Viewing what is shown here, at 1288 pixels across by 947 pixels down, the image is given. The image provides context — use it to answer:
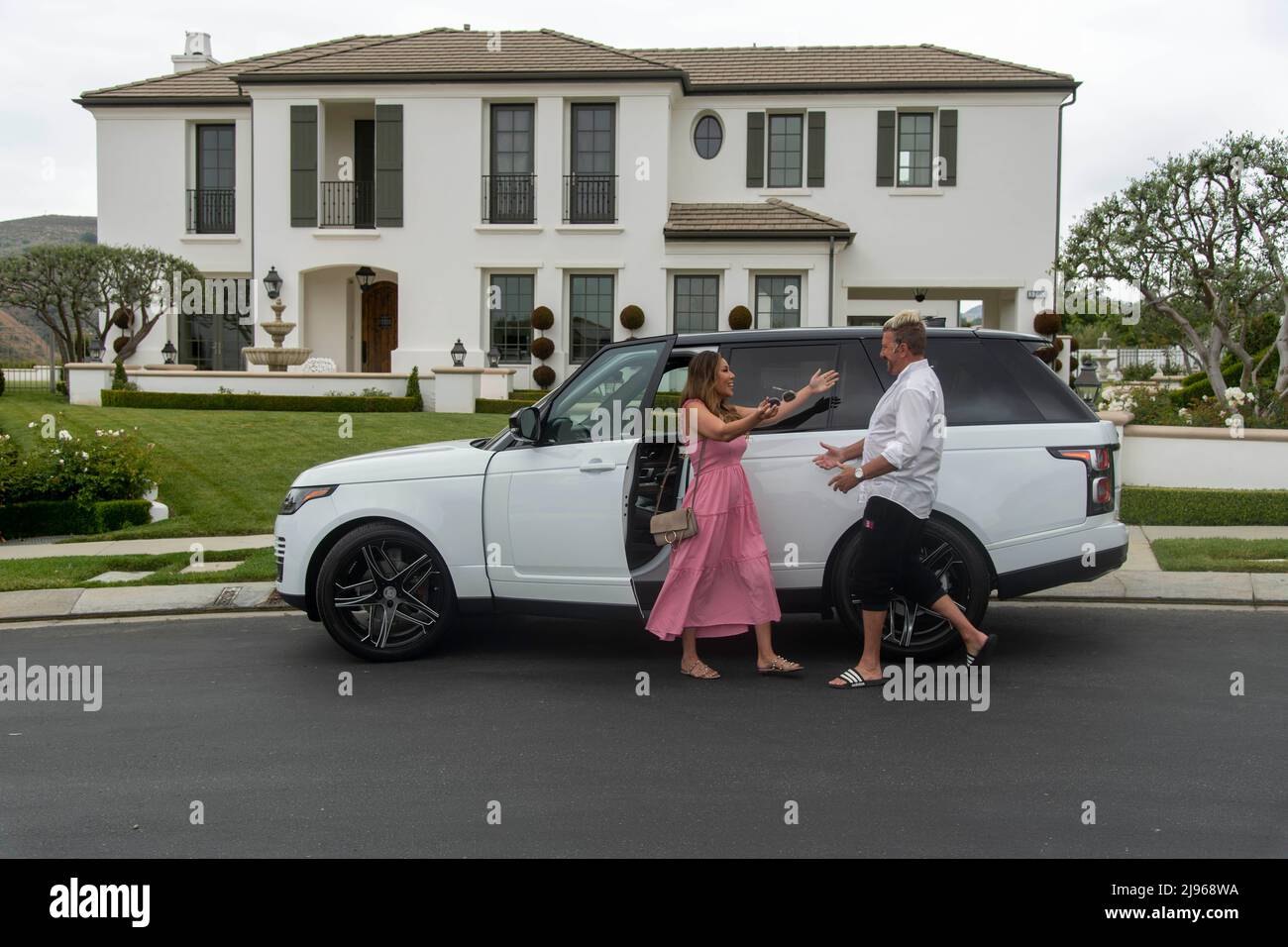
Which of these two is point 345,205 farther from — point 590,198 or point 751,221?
point 751,221

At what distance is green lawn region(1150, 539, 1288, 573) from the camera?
412 inches

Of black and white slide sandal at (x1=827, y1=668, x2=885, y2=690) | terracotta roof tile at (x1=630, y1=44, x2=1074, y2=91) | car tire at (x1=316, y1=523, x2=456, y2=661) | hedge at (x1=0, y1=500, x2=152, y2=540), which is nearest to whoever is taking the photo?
black and white slide sandal at (x1=827, y1=668, x2=885, y2=690)

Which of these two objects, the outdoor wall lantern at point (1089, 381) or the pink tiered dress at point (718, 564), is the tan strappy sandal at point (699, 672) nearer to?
the pink tiered dress at point (718, 564)

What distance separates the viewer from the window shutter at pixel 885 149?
99.6 ft

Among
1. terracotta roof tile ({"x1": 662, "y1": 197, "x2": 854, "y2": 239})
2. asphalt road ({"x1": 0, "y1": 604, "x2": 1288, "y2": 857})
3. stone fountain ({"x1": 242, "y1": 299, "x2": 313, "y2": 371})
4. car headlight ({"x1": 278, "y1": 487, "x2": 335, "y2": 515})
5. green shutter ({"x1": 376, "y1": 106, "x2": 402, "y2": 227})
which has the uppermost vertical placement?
green shutter ({"x1": 376, "y1": 106, "x2": 402, "y2": 227})

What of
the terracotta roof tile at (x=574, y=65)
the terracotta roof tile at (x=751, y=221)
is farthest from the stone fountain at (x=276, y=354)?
the terracotta roof tile at (x=751, y=221)

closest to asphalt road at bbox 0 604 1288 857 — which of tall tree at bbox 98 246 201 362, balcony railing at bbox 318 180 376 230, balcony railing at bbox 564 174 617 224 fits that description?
tall tree at bbox 98 246 201 362

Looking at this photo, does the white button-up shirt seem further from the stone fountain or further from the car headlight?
the stone fountain

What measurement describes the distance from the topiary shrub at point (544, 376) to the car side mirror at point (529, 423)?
21.6 meters

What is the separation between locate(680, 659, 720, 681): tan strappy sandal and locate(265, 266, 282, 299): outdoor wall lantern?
24.8 metres

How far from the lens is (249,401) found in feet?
80.1

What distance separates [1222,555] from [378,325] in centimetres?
2456
